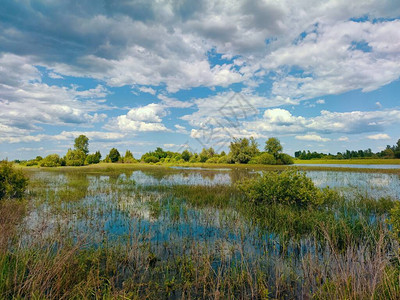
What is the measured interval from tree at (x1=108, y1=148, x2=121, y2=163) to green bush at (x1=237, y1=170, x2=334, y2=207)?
76.5 metres

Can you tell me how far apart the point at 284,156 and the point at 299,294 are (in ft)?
277

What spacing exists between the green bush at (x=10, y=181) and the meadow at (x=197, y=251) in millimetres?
1555

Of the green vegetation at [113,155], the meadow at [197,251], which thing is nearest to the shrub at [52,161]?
the green vegetation at [113,155]

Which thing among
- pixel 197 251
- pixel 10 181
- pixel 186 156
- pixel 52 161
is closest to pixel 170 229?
pixel 197 251

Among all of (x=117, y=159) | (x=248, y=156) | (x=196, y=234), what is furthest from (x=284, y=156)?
(x=196, y=234)

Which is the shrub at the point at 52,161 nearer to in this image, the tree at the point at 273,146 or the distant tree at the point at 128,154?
the distant tree at the point at 128,154

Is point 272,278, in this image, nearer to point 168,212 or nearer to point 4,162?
point 168,212

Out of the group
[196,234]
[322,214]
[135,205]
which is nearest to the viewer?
[196,234]

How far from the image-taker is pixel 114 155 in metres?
81.6

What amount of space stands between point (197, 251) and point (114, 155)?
8171 cm

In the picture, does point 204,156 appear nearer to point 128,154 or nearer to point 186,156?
point 186,156

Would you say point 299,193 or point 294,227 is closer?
point 294,227

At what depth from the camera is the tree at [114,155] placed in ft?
266

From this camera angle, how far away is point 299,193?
11688 mm
